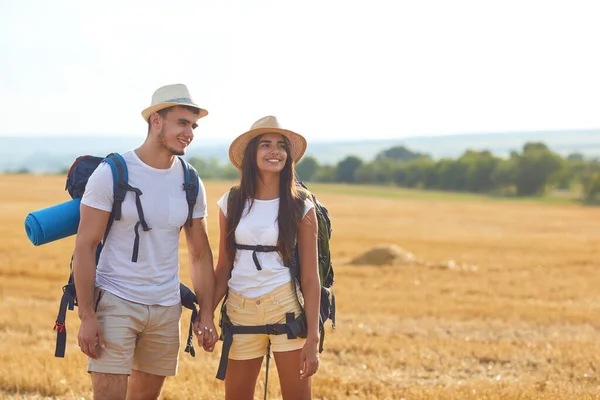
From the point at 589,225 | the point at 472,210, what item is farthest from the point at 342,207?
the point at 589,225

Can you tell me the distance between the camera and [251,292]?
198 inches

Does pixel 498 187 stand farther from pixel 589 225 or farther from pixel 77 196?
pixel 77 196

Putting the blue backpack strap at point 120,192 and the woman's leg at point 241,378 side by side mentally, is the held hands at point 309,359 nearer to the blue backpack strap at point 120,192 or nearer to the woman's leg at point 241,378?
the woman's leg at point 241,378

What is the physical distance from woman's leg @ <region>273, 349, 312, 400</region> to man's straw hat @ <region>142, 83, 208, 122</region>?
165cm

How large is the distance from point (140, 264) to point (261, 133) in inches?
44.8

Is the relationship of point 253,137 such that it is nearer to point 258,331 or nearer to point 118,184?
point 118,184

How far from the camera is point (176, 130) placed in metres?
4.95

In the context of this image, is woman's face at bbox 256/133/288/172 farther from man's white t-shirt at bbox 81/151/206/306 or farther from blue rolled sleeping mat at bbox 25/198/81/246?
blue rolled sleeping mat at bbox 25/198/81/246

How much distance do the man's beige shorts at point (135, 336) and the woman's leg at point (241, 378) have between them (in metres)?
0.37

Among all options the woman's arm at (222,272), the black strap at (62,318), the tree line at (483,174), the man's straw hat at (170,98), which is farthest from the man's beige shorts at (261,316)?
the tree line at (483,174)

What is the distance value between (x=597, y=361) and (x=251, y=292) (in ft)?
20.6

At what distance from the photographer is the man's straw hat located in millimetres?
4926

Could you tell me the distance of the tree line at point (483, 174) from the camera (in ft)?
344

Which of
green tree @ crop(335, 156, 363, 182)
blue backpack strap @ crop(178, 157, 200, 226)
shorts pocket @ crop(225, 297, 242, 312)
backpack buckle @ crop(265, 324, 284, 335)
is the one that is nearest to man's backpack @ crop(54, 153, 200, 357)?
blue backpack strap @ crop(178, 157, 200, 226)
